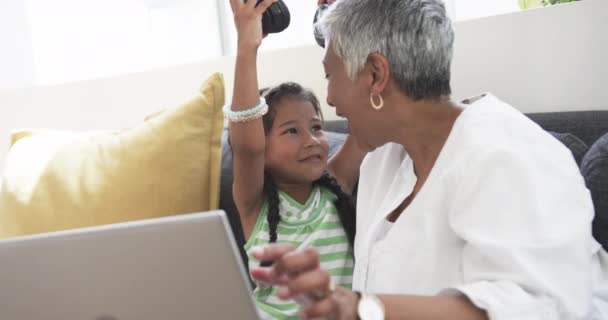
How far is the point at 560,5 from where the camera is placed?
136cm

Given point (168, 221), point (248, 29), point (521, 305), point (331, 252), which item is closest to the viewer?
point (168, 221)

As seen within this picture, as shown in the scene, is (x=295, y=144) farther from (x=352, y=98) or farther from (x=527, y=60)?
(x=527, y=60)

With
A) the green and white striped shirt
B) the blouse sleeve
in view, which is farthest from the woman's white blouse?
the green and white striped shirt

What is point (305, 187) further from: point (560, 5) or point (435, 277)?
point (560, 5)

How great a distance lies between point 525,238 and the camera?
0.75 m

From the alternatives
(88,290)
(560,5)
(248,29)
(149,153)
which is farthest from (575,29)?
(88,290)

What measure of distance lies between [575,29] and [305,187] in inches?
28.8

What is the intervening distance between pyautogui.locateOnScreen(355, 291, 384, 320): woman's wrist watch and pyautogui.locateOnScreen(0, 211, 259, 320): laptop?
5.8 inches

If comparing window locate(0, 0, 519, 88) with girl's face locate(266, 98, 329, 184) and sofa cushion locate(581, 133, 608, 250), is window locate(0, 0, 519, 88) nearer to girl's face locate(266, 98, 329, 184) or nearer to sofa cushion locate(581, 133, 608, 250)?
girl's face locate(266, 98, 329, 184)

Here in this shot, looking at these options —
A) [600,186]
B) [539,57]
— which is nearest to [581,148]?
[600,186]

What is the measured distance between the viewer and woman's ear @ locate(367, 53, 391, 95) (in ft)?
3.14

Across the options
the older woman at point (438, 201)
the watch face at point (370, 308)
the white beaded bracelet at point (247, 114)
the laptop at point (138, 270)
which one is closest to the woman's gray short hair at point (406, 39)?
the older woman at point (438, 201)

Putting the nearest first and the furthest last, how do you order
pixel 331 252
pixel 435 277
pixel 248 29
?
pixel 435 277
pixel 248 29
pixel 331 252

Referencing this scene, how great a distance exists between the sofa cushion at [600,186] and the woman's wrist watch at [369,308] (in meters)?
0.51
